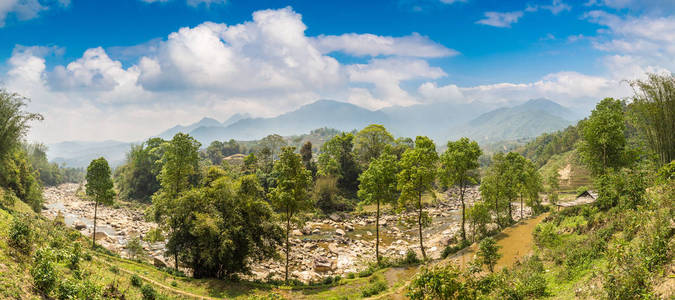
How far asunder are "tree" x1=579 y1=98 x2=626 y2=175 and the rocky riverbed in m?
14.2

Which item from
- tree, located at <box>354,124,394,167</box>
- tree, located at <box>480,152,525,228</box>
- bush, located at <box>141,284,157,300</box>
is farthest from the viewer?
tree, located at <box>354,124,394,167</box>

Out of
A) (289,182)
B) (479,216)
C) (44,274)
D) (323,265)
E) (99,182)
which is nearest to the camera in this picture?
(44,274)

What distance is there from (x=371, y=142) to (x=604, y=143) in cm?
5305

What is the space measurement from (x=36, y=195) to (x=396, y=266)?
47940mm

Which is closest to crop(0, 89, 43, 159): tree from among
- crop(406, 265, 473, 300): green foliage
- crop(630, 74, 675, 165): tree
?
crop(406, 265, 473, 300): green foliage

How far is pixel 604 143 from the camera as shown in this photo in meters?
21.4

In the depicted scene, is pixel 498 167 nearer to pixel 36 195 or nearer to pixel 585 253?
pixel 585 253

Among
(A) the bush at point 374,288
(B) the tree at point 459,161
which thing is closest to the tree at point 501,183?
(B) the tree at point 459,161

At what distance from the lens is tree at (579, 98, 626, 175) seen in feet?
69.8

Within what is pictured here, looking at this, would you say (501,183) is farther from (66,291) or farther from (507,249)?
(66,291)

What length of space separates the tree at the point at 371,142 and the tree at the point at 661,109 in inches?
1957

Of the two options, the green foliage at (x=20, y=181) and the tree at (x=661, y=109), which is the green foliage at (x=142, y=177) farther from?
the tree at (x=661, y=109)

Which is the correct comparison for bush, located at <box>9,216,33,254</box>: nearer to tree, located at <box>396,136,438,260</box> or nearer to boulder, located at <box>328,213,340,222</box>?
tree, located at <box>396,136,438,260</box>

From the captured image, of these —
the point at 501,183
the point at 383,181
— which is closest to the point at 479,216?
the point at 501,183
